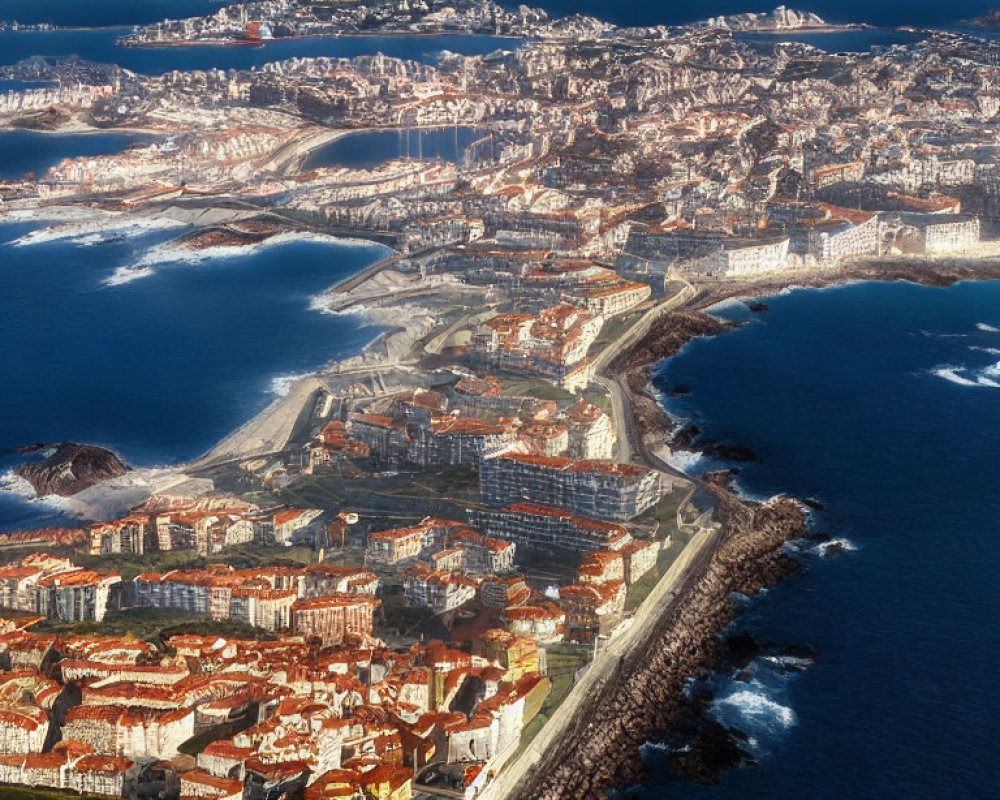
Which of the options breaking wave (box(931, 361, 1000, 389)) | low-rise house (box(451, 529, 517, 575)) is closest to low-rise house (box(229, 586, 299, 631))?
low-rise house (box(451, 529, 517, 575))

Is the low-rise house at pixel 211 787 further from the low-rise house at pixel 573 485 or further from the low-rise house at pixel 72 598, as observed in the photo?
the low-rise house at pixel 573 485

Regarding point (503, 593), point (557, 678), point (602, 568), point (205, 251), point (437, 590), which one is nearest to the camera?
point (557, 678)

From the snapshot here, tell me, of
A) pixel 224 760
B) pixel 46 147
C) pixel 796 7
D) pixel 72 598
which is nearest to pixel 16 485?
pixel 72 598

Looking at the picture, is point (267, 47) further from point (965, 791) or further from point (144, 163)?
point (965, 791)

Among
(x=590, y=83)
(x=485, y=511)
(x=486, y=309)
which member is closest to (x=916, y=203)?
(x=486, y=309)

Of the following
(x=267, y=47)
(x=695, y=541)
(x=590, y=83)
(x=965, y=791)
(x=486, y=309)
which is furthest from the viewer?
(x=267, y=47)

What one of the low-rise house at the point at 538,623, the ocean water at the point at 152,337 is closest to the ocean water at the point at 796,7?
the ocean water at the point at 152,337

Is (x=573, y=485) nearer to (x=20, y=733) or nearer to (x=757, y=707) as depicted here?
(x=757, y=707)
